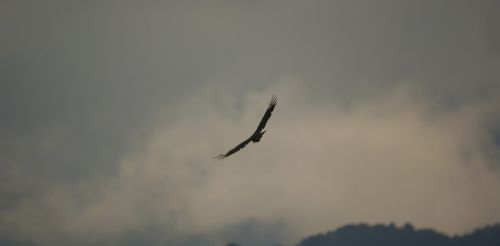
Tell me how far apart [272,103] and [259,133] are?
14.1ft

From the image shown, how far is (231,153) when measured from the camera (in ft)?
221

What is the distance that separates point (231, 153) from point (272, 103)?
6247 millimetres

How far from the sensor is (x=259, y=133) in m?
71.7

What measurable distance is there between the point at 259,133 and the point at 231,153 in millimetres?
5295

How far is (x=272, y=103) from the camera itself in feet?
226
